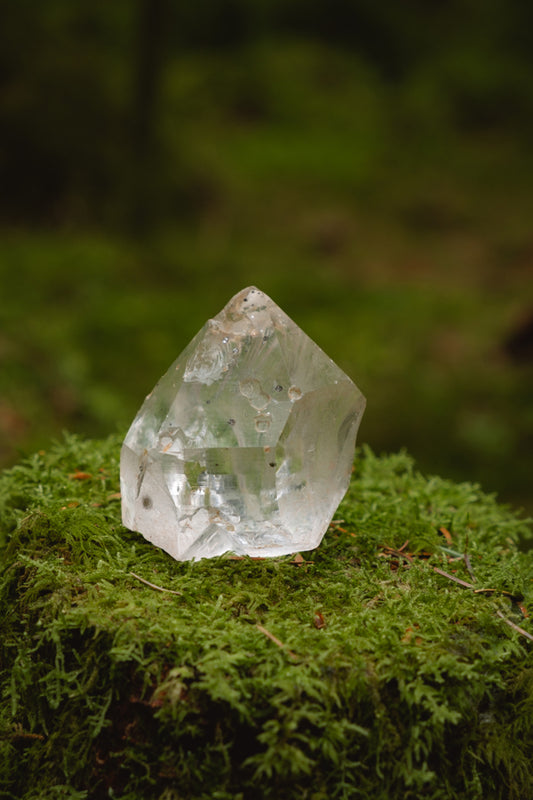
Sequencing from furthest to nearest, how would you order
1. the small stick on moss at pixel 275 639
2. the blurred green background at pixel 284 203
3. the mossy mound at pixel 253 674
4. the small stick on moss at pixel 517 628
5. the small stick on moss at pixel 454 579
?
the blurred green background at pixel 284 203 → the small stick on moss at pixel 454 579 → the small stick on moss at pixel 517 628 → the small stick on moss at pixel 275 639 → the mossy mound at pixel 253 674

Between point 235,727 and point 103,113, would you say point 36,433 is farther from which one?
point 103,113

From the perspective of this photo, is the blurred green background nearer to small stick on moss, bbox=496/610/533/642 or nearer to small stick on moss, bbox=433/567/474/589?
small stick on moss, bbox=433/567/474/589

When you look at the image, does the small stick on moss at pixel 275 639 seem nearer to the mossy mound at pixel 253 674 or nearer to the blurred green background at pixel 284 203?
the mossy mound at pixel 253 674

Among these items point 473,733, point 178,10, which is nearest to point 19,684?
point 473,733

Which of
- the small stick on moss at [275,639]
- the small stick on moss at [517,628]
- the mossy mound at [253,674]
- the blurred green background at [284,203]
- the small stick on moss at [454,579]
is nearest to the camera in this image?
the mossy mound at [253,674]

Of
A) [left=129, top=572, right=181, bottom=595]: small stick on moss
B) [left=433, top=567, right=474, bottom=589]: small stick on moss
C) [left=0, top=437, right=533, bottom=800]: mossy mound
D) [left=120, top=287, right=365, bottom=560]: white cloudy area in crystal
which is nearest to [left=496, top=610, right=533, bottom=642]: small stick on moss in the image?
[left=0, top=437, right=533, bottom=800]: mossy mound

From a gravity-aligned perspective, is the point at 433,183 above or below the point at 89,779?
above

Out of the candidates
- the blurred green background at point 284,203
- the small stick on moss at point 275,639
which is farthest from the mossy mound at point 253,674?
the blurred green background at point 284,203
